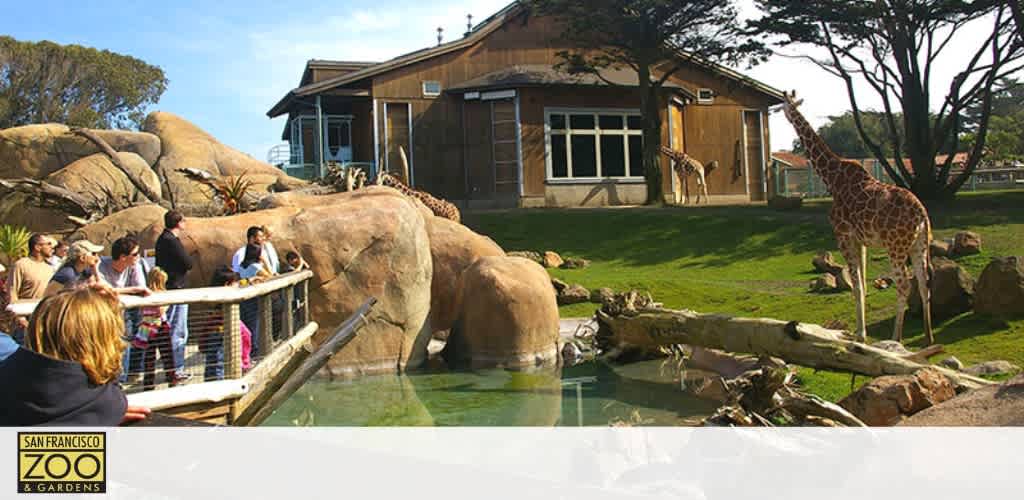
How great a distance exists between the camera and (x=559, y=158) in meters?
27.2

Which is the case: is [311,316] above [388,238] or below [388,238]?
below

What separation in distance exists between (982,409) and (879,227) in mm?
4433

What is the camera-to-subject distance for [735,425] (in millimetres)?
6898

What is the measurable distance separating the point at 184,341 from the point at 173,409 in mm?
617

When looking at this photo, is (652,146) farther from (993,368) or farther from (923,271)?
(993,368)

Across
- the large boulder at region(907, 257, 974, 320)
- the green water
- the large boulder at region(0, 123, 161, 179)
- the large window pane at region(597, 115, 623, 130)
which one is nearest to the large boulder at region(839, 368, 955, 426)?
the green water

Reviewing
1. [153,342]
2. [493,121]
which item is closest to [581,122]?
[493,121]

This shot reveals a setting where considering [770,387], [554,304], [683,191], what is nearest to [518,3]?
[683,191]

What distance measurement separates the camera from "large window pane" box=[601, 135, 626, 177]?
27719 mm

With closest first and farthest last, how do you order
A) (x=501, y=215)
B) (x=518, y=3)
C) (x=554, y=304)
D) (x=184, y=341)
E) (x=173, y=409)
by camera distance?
1. (x=173, y=409)
2. (x=184, y=341)
3. (x=554, y=304)
4. (x=501, y=215)
5. (x=518, y=3)

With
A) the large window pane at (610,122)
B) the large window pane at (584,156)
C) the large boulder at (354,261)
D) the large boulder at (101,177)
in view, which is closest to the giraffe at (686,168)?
the large window pane at (610,122)

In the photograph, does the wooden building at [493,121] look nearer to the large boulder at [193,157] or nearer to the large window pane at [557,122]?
the large window pane at [557,122]

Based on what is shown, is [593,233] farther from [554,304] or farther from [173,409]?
[173,409]

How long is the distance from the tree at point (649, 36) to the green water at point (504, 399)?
47.6 ft
